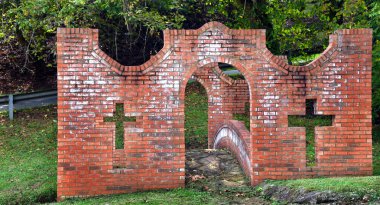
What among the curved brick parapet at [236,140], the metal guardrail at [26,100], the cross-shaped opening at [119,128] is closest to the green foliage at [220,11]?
the cross-shaped opening at [119,128]

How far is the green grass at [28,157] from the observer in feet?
31.8

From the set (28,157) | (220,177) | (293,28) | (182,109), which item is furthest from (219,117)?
(293,28)

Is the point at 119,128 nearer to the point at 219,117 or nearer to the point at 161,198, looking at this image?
the point at 219,117

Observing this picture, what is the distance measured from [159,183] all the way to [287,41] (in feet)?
34.3

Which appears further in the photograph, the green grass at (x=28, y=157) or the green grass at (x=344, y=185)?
the green grass at (x=28, y=157)

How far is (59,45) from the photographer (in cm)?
866

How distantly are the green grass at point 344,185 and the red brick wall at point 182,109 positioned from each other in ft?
2.64

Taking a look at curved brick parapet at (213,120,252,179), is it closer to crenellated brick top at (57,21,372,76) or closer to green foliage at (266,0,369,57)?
crenellated brick top at (57,21,372,76)

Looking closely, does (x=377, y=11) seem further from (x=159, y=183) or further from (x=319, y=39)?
(x=159, y=183)

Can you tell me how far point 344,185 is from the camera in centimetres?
764

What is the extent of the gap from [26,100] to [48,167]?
643 centimetres

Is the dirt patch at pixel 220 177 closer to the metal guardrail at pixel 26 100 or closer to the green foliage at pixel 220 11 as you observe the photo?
the green foliage at pixel 220 11

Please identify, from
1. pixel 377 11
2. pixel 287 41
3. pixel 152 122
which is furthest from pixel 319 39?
pixel 152 122

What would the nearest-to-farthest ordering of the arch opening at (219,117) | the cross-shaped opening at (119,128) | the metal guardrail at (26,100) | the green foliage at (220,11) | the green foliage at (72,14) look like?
1. the arch opening at (219,117)
2. the green foliage at (72,14)
3. the cross-shaped opening at (119,128)
4. the metal guardrail at (26,100)
5. the green foliage at (220,11)
